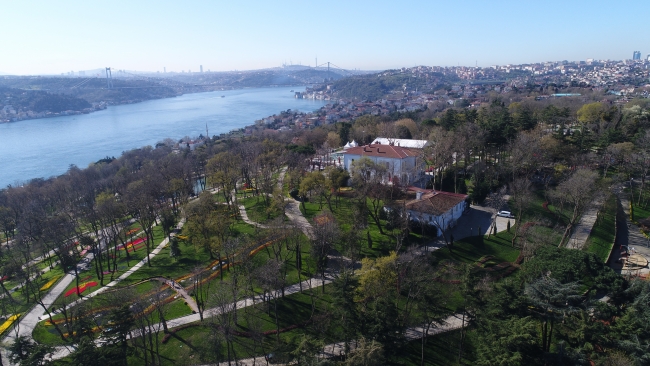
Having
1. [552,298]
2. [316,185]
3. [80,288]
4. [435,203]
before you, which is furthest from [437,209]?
[80,288]

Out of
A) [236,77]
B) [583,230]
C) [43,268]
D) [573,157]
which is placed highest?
[236,77]

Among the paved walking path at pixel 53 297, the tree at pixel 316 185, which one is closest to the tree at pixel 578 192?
the tree at pixel 316 185

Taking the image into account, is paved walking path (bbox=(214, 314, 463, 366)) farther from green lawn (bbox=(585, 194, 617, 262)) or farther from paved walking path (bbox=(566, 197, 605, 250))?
green lawn (bbox=(585, 194, 617, 262))

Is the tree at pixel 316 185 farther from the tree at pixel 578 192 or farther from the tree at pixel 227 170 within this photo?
the tree at pixel 578 192

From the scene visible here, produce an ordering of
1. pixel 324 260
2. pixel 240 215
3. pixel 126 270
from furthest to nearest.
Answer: pixel 240 215 < pixel 126 270 < pixel 324 260

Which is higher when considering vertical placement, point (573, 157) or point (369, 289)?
point (573, 157)

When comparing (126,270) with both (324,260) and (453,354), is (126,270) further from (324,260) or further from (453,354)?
(453,354)

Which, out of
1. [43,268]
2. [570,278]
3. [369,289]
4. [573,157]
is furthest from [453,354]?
[43,268]
